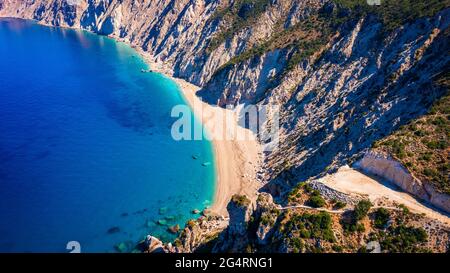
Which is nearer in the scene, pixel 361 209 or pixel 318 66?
pixel 361 209

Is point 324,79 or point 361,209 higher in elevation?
point 324,79

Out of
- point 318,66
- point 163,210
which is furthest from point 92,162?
point 318,66

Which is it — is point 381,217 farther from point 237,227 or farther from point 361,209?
point 237,227

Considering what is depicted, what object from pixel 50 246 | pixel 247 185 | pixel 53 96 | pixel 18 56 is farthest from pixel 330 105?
pixel 18 56

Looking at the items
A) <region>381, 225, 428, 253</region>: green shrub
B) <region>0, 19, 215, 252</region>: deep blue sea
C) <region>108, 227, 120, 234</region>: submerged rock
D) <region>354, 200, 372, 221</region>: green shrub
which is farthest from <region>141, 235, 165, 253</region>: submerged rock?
<region>381, 225, 428, 253</region>: green shrub

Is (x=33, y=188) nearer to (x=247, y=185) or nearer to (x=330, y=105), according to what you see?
(x=247, y=185)

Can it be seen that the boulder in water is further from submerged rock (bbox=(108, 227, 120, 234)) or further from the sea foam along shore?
the sea foam along shore
